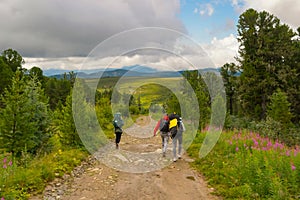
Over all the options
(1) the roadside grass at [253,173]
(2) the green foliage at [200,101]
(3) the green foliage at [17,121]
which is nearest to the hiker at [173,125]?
(1) the roadside grass at [253,173]

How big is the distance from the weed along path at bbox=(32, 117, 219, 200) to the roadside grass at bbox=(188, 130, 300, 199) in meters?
0.50

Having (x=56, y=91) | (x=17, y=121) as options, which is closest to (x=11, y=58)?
(x=56, y=91)

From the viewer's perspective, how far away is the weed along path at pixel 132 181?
6648 millimetres

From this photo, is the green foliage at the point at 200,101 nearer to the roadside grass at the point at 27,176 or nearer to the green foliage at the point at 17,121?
the green foliage at the point at 17,121

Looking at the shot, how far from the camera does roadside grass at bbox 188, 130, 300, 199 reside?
6.30 m

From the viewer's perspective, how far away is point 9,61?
161ft

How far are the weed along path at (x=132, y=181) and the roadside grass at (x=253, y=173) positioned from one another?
0.50 meters

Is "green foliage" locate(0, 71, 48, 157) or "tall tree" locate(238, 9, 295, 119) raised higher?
"tall tree" locate(238, 9, 295, 119)

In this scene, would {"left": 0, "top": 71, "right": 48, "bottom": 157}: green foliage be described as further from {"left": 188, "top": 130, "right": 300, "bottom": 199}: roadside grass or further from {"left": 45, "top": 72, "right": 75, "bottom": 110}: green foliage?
{"left": 45, "top": 72, "right": 75, "bottom": 110}: green foliage

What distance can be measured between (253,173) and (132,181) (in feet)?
11.9

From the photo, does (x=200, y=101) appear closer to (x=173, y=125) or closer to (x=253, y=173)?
(x=173, y=125)

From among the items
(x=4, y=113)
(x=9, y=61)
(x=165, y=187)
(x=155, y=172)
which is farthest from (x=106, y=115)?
(x=9, y=61)

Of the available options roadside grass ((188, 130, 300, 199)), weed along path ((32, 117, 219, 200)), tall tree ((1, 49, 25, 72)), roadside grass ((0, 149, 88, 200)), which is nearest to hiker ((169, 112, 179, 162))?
weed along path ((32, 117, 219, 200))

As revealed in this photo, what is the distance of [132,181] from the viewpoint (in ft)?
25.5
